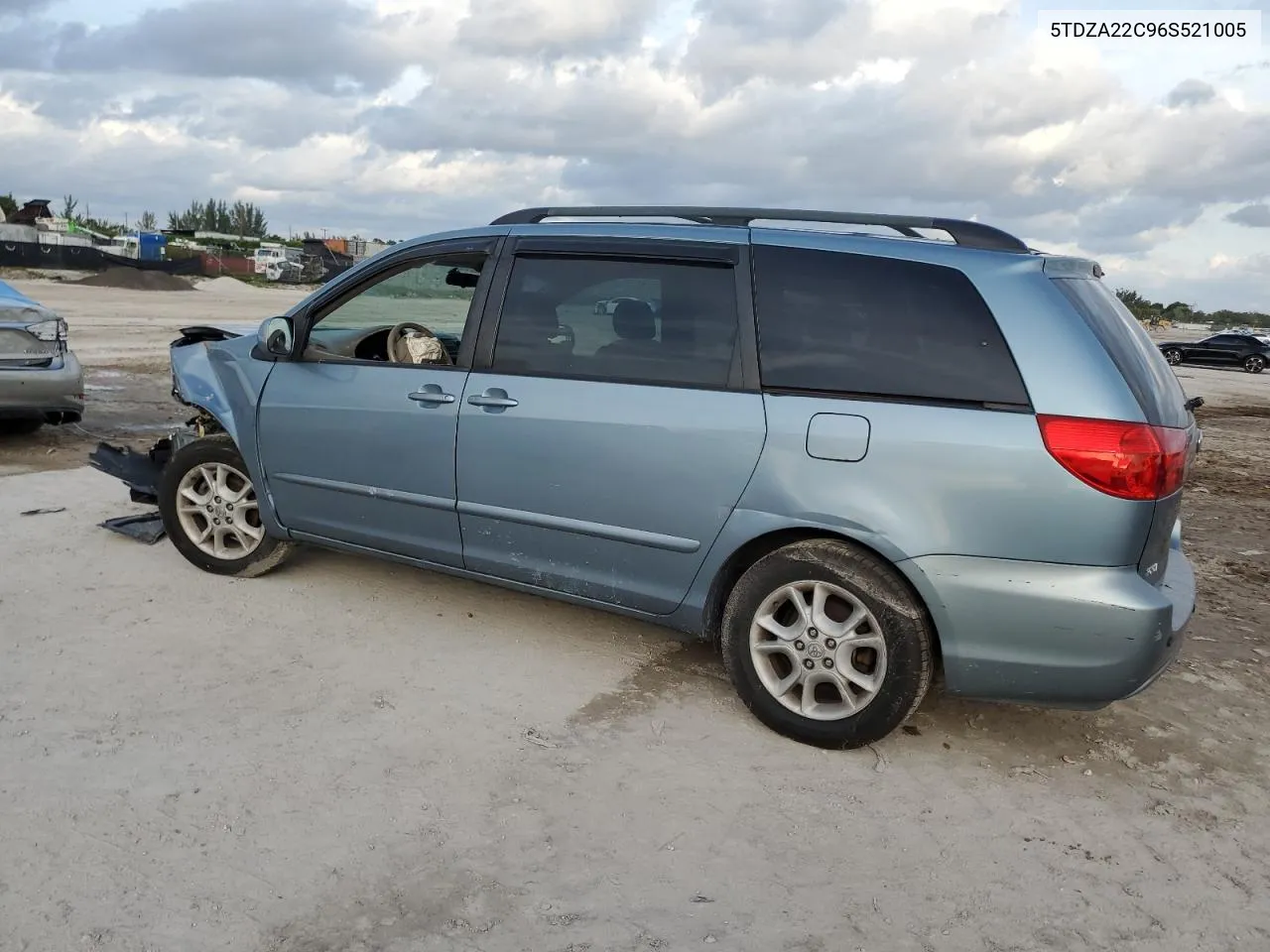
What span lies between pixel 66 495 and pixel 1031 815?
6.02 meters

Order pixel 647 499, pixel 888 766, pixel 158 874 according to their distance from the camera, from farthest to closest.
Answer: pixel 647 499 < pixel 888 766 < pixel 158 874

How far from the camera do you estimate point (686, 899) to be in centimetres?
284

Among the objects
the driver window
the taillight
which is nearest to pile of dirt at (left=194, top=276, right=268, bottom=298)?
the driver window

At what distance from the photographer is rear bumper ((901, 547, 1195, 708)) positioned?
332 centimetres

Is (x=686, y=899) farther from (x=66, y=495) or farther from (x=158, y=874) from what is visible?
(x=66, y=495)

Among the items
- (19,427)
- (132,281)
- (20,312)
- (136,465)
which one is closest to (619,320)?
(136,465)

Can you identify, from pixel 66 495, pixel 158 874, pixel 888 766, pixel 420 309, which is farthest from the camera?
pixel 66 495

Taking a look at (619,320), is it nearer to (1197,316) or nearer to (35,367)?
(35,367)

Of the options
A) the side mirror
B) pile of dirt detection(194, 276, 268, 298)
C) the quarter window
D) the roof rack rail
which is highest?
the roof rack rail

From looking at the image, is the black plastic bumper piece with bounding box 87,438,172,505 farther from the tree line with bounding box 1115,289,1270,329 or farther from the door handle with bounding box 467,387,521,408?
the tree line with bounding box 1115,289,1270,329

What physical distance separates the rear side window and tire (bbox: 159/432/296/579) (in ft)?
9.06

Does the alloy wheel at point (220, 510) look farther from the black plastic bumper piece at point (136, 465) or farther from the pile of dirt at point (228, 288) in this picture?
the pile of dirt at point (228, 288)

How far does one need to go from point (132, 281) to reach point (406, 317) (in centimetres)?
3899

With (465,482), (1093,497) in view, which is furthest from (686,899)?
(465,482)
